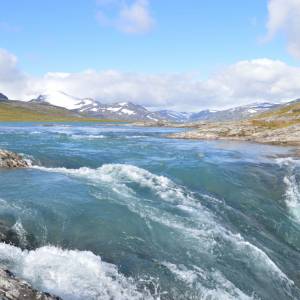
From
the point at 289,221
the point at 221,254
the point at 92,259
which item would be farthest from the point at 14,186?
the point at 289,221

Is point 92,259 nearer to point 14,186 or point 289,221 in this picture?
point 14,186

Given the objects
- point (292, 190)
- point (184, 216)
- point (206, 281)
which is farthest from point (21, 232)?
point (292, 190)

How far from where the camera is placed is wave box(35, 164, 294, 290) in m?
21.0

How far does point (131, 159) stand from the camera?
5097 cm

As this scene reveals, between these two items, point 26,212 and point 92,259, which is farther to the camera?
point 26,212

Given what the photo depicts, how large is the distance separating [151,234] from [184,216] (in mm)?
4225

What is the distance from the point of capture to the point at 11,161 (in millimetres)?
40688

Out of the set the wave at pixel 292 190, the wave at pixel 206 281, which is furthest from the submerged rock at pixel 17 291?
the wave at pixel 292 190

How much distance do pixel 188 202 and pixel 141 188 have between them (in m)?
4.87

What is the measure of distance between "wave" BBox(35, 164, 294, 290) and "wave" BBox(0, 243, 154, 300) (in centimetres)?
555

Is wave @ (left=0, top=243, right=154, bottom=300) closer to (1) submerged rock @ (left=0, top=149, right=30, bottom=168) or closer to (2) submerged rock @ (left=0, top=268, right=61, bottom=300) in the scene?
→ (2) submerged rock @ (left=0, top=268, right=61, bottom=300)

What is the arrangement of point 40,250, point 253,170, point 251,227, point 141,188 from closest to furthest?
point 40,250 < point 251,227 < point 141,188 < point 253,170

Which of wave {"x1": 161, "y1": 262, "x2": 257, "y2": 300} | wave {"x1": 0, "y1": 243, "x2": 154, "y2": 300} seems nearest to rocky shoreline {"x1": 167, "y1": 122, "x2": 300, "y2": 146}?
wave {"x1": 161, "y1": 262, "x2": 257, "y2": 300}

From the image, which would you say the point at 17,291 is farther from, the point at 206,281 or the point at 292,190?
the point at 292,190
